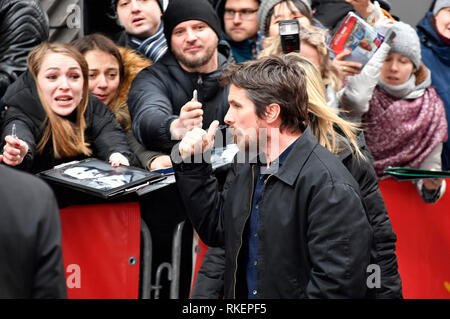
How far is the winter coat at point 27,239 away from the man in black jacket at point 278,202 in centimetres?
110

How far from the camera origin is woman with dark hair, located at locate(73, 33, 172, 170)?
16.1ft

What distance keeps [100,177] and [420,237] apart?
250 cm

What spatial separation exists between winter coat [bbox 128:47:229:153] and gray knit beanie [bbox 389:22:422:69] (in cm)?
128

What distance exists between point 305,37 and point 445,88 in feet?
4.50

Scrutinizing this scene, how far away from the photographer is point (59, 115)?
4.35 m

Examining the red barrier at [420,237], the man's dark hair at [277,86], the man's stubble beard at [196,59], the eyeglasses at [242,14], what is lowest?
the red barrier at [420,237]

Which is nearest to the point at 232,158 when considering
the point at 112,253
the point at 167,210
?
the point at 167,210

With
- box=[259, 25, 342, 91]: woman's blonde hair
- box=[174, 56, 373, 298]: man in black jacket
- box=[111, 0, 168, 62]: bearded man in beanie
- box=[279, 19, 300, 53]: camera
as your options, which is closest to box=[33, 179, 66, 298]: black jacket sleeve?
box=[174, 56, 373, 298]: man in black jacket

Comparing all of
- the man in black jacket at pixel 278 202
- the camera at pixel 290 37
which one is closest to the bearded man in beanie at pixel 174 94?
the camera at pixel 290 37

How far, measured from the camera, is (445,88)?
551cm

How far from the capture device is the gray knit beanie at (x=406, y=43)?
5.18m

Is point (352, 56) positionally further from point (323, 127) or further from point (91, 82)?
point (91, 82)

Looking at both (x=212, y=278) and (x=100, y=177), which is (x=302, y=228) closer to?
(x=212, y=278)

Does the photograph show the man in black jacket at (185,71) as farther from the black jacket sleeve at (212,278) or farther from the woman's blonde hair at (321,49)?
the black jacket sleeve at (212,278)
